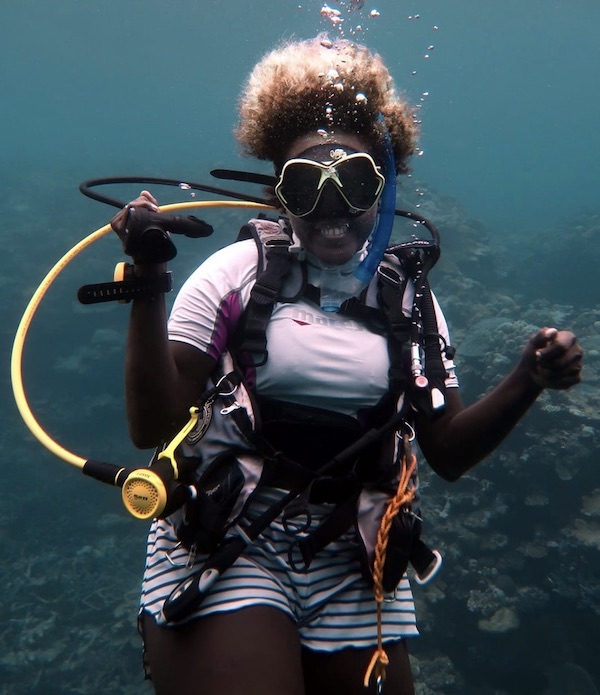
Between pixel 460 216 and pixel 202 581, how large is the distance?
2280 centimetres

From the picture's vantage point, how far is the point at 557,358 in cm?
177

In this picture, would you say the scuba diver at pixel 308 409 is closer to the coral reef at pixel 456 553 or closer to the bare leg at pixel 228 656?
the bare leg at pixel 228 656

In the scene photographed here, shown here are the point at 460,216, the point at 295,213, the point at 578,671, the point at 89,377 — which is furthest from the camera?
the point at 460,216

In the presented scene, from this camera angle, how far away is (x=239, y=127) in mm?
2588

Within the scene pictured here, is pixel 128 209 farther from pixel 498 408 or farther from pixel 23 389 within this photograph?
pixel 498 408

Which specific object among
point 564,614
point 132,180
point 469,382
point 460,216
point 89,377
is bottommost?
point 89,377

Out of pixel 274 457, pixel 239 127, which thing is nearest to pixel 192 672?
pixel 274 457

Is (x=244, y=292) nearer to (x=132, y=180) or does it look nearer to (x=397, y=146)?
(x=132, y=180)

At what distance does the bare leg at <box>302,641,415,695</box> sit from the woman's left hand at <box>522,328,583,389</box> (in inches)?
49.0

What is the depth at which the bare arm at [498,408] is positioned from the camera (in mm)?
1780

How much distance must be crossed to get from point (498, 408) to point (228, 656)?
4.34 feet

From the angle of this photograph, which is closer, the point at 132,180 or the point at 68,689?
the point at 132,180

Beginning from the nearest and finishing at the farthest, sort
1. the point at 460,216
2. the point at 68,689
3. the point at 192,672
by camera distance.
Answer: the point at 192,672 < the point at 68,689 < the point at 460,216

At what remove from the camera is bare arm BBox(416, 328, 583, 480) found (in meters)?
1.78
